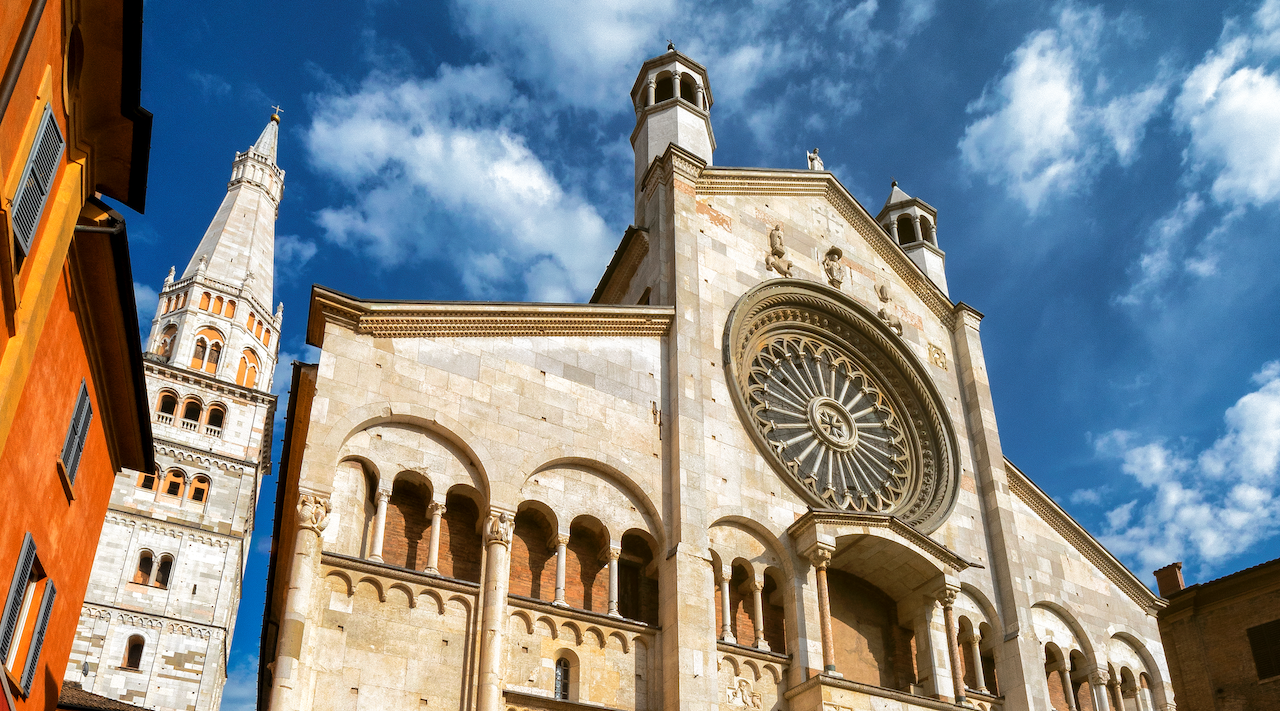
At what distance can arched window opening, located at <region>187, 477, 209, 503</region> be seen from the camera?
4566 centimetres

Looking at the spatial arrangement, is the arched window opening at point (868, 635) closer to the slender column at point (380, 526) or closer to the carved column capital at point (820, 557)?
the carved column capital at point (820, 557)

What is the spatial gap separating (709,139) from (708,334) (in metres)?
6.42

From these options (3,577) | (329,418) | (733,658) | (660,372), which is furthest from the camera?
(660,372)

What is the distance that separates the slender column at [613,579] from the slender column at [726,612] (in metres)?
1.82

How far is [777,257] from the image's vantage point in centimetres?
2112

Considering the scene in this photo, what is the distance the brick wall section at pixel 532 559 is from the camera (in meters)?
15.1

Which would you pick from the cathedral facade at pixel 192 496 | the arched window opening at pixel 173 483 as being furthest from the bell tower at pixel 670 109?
the arched window opening at pixel 173 483

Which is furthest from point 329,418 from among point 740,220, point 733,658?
point 740,220

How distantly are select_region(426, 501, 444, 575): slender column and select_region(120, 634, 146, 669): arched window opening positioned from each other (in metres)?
32.3

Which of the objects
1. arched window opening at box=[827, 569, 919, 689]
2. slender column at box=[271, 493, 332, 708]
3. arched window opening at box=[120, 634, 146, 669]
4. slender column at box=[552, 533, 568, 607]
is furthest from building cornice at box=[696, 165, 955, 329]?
arched window opening at box=[120, 634, 146, 669]

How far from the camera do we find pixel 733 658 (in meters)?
15.6

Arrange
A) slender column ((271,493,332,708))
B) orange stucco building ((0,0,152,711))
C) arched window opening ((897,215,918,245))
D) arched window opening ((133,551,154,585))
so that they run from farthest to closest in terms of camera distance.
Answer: arched window opening ((133,551,154,585))
arched window opening ((897,215,918,245))
slender column ((271,493,332,708))
orange stucco building ((0,0,152,711))

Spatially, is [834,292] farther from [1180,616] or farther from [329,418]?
[1180,616]

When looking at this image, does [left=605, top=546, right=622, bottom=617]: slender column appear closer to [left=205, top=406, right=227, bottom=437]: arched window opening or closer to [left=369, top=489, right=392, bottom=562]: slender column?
[left=369, top=489, right=392, bottom=562]: slender column
